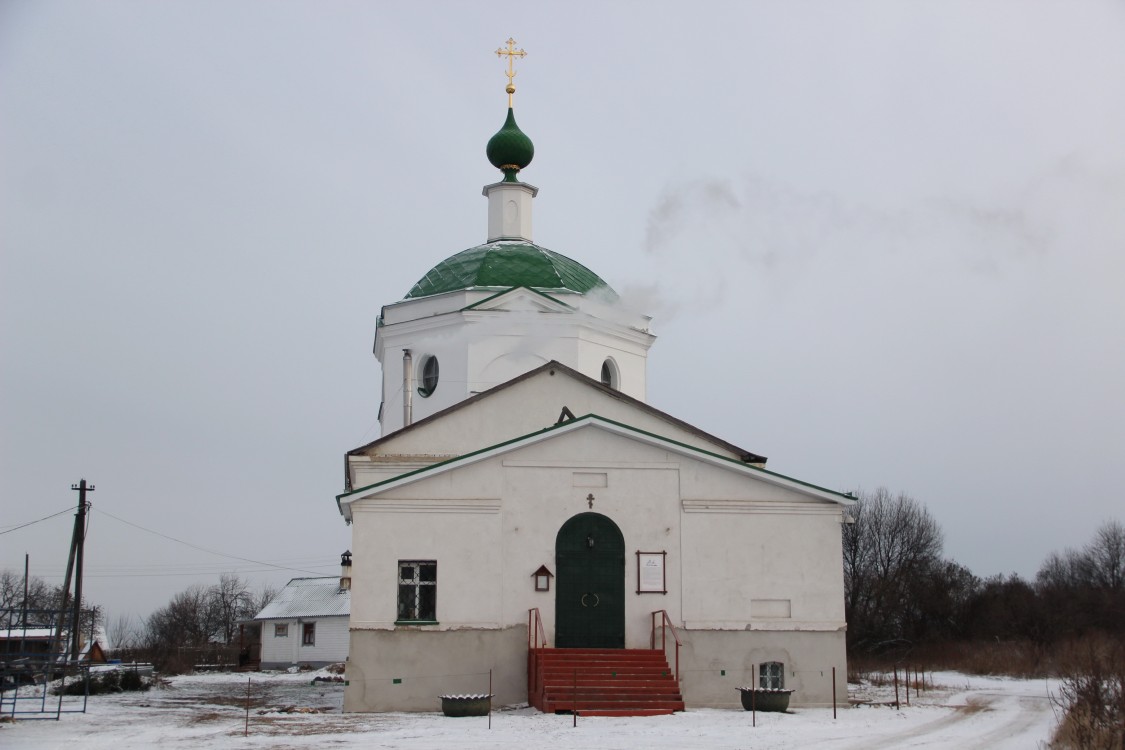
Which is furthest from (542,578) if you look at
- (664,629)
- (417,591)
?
(664,629)

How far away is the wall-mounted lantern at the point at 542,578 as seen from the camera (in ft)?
77.2

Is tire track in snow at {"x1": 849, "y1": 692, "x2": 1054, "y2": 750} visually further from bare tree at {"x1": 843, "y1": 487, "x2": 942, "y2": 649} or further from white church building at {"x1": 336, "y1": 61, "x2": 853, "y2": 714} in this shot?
bare tree at {"x1": 843, "y1": 487, "x2": 942, "y2": 649}

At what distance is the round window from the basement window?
28.1 ft

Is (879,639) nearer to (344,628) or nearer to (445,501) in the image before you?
(344,628)

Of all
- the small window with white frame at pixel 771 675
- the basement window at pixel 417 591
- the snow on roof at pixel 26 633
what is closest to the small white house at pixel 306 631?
the snow on roof at pixel 26 633

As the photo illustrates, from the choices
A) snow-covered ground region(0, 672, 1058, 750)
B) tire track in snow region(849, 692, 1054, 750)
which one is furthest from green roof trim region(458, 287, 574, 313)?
tire track in snow region(849, 692, 1054, 750)

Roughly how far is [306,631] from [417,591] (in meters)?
35.5

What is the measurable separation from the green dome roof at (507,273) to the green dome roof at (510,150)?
160 inches

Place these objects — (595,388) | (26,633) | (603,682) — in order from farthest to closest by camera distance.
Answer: (26,633) → (595,388) → (603,682)

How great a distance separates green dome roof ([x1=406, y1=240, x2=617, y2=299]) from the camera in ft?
106

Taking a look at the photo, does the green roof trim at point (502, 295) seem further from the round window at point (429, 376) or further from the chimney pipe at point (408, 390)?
the chimney pipe at point (408, 390)

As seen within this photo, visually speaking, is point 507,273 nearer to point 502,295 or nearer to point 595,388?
point 502,295

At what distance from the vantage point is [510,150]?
121 feet

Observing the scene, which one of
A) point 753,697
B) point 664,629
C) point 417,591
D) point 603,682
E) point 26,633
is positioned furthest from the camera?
point 26,633
